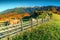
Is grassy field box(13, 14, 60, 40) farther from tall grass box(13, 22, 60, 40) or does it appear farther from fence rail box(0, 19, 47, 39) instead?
fence rail box(0, 19, 47, 39)

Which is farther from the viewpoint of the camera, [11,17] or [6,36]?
[11,17]

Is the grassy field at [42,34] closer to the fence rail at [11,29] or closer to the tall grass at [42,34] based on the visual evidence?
the tall grass at [42,34]

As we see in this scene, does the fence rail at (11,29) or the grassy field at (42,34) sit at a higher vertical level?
the fence rail at (11,29)

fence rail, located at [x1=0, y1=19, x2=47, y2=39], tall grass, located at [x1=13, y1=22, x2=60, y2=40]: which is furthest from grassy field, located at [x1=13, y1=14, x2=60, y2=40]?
fence rail, located at [x1=0, y1=19, x2=47, y2=39]

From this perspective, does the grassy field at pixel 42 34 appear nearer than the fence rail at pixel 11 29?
No

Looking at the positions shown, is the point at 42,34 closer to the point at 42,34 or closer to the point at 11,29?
the point at 42,34

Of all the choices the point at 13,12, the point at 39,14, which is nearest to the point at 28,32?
the point at 13,12

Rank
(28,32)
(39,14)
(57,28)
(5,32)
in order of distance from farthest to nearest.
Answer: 1. (39,14)
2. (57,28)
3. (28,32)
4. (5,32)

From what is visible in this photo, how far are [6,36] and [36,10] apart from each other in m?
22.0

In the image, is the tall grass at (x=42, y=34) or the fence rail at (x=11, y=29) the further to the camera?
the tall grass at (x=42, y=34)

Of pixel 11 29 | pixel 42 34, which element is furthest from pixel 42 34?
pixel 11 29

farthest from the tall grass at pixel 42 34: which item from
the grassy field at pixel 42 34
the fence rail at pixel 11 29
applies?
the fence rail at pixel 11 29

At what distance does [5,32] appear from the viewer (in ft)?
74.1

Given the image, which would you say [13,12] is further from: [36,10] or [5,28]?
[5,28]
